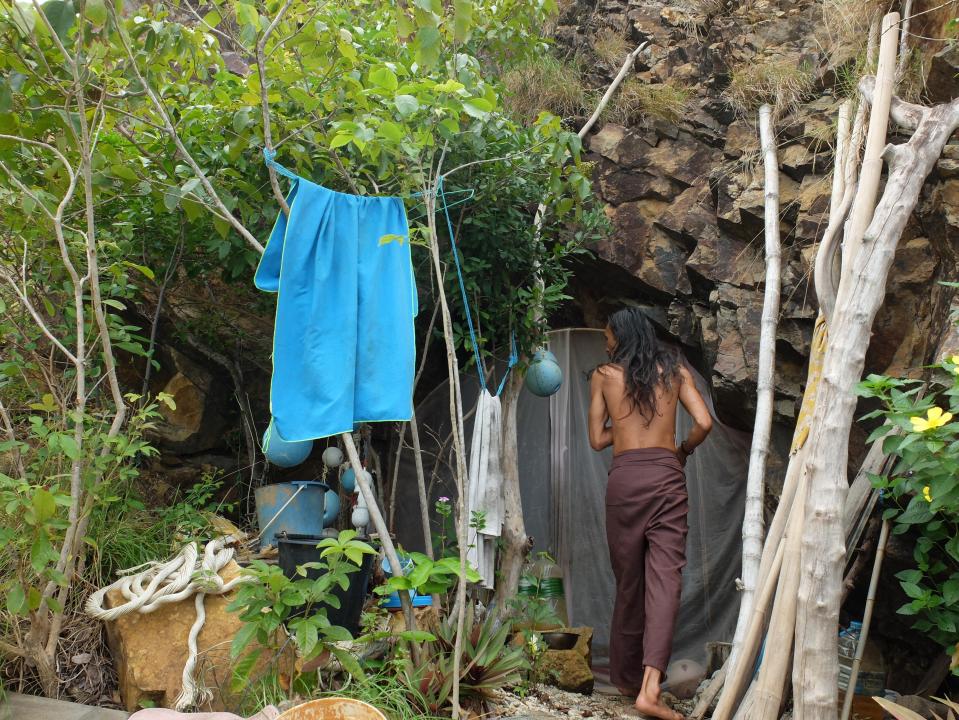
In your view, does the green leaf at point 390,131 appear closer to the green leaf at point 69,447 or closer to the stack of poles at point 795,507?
the green leaf at point 69,447

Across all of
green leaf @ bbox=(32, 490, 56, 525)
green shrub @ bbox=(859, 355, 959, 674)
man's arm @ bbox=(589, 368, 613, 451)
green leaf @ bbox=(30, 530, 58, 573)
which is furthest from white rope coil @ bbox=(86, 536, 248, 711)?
green shrub @ bbox=(859, 355, 959, 674)

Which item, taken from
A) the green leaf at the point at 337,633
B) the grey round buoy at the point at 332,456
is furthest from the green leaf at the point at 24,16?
the grey round buoy at the point at 332,456

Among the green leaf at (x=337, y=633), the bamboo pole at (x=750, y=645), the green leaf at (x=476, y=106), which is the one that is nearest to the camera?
the green leaf at (x=337, y=633)

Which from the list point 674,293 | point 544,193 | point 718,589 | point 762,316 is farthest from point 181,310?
point 718,589

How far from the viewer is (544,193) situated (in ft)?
16.2

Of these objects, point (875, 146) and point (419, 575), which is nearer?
point (419, 575)

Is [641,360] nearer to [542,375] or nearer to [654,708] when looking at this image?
[542,375]

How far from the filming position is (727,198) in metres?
5.19

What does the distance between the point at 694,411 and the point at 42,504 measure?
119 inches

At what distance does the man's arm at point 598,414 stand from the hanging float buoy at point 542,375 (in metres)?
0.48

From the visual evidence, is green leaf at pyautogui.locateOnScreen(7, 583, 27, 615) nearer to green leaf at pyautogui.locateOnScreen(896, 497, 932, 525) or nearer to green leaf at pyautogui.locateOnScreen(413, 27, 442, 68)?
green leaf at pyautogui.locateOnScreen(413, 27, 442, 68)

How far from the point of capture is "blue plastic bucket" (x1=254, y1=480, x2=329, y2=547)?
4.67 metres

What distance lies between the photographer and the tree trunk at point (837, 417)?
9.59ft

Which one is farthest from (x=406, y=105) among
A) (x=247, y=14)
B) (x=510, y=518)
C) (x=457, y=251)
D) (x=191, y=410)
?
(x=191, y=410)
